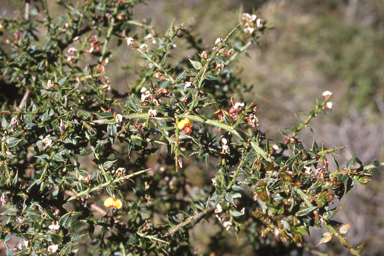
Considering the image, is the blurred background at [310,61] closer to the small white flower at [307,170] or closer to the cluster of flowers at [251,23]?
the cluster of flowers at [251,23]

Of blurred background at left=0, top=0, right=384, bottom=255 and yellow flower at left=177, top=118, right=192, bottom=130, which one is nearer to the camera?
yellow flower at left=177, top=118, right=192, bottom=130

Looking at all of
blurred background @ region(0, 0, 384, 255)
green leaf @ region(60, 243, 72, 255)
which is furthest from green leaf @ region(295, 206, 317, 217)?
blurred background @ region(0, 0, 384, 255)

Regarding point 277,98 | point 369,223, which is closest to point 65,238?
point 369,223

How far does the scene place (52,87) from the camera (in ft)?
2.81

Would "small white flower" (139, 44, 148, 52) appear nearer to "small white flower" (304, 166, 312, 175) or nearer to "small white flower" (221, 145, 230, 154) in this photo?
"small white flower" (221, 145, 230, 154)

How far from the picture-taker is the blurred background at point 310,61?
137 inches

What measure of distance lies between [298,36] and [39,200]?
521 centimetres

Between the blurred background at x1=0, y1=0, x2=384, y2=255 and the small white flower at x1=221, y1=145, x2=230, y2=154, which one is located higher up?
the blurred background at x1=0, y1=0, x2=384, y2=255

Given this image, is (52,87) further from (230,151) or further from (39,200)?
(230,151)

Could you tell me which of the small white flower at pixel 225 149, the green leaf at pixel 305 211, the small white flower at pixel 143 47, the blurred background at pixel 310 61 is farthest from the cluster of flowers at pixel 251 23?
the blurred background at pixel 310 61

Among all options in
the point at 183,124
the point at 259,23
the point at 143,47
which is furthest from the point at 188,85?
the point at 259,23

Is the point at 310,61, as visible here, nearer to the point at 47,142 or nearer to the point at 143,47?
the point at 143,47

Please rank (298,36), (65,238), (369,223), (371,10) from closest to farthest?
1. (65,238)
2. (369,223)
3. (298,36)
4. (371,10)

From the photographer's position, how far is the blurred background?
3.49 meters
